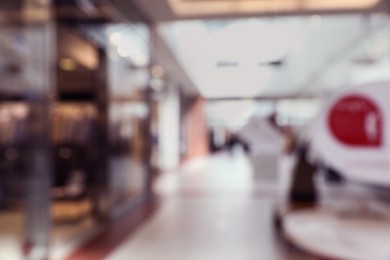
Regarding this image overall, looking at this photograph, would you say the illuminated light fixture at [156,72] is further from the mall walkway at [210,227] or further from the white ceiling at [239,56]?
the white ceiling at [239,56]

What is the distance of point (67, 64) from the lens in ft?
18.9

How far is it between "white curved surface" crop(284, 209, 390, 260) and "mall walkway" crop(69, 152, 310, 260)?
400mm

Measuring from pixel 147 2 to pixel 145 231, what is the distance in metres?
4.05

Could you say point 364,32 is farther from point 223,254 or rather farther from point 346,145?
point 346,145

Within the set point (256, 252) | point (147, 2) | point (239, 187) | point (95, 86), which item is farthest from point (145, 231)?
point (239, 187)

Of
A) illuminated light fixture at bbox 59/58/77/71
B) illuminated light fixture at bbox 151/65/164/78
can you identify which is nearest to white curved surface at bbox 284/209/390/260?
illuminated light fixture at bbox 59/58/77/71

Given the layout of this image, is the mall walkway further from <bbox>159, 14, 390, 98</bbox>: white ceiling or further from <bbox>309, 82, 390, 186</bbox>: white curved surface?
<bbox>159, 14, 390, 98</bbox>: white ceiling

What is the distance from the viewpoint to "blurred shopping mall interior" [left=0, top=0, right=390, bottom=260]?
1.73 metres

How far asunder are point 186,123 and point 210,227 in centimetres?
Result: 170

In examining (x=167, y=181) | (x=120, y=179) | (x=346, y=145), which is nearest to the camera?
(x=346, y=145)

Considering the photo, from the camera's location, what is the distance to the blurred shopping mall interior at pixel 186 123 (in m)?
1.73

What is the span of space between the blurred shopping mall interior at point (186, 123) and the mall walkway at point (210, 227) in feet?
0.10

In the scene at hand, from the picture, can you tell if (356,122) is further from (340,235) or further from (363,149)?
(340,235)

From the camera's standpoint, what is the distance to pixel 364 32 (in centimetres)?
902
